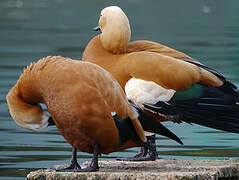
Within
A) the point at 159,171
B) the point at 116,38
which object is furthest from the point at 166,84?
the point at 159,171

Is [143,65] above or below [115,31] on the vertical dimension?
below

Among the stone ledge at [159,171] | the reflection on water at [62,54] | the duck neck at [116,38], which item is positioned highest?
the duck neck at [116,38]

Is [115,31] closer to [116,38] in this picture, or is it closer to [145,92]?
[116,38]

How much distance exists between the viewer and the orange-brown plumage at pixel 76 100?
22.3 ft

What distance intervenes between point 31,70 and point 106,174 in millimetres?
1086

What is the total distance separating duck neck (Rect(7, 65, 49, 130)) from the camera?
6926 mm

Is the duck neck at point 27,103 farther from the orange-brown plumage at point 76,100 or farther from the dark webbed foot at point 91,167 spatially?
the dark webbed foot at point 91,167

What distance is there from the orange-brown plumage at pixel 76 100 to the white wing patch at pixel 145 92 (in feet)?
4.20

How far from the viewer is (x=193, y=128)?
11.8 metres

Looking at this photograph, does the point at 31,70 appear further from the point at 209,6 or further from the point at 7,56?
the point at 209,6

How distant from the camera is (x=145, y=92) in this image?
27.7ft

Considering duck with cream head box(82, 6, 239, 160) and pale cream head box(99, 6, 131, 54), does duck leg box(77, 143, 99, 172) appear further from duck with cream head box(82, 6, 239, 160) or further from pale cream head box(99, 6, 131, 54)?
pale cream head box(99, 6, 131, 54)

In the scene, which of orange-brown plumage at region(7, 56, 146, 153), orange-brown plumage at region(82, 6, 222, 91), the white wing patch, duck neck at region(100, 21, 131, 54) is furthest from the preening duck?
duck neck at region(100, 21, 131, 54)

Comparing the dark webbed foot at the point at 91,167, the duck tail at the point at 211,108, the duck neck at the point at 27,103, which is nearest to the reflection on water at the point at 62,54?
the duck tail at the point at 211,108
